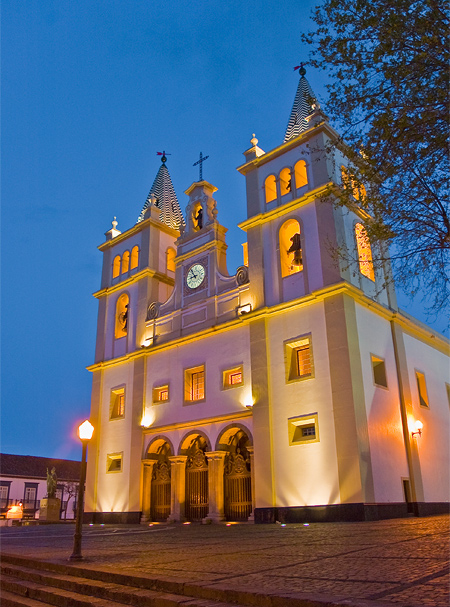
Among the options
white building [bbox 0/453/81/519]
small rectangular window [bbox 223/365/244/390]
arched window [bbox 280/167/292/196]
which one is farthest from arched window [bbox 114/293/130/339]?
white building [bbox 0/453/81/519]

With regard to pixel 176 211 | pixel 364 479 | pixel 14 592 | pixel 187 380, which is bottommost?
pixel 14 592

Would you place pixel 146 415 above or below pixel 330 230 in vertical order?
below

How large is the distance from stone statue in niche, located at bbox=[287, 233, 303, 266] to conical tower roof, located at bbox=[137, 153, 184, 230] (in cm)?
961

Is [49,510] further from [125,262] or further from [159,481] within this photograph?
[125,262]

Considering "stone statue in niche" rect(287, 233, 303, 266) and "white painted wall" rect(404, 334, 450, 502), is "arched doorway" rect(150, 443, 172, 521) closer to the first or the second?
"stone statue in niche" rect(287, 233, 303, 266)

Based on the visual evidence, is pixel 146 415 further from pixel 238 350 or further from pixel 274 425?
pixel 274 425

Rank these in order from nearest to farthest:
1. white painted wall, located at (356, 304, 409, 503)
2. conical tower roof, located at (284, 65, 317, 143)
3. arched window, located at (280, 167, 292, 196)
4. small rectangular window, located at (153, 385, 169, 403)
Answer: white painted wall, located at (356, 304, 409, 503) < arched window, located at (280, 167, 292, 196) < conical tower roof, located at (284, 65, 317, 143) < small rectangular window, located at (153, 385, 169, 403)

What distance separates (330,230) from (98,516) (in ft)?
54.2

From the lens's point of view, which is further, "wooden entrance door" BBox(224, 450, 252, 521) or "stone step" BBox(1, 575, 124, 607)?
"wooden entrance door" BBox(224, 450, 252, 521)

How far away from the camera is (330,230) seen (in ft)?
58.5

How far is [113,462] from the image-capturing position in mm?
23625

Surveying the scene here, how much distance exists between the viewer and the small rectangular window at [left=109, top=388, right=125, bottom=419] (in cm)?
2439

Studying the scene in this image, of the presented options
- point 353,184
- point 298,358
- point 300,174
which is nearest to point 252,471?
point 298,358

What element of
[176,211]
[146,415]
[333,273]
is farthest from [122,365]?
[333,273]
